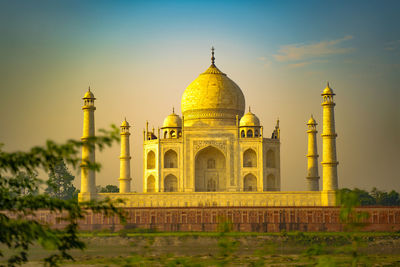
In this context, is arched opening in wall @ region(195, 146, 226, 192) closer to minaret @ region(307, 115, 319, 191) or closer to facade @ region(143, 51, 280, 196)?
facade @ region(143, 51, 280, 196)

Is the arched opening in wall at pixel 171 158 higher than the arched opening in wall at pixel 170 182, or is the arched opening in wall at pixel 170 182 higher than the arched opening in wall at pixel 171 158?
the arched opening in wall at pixel 171 158

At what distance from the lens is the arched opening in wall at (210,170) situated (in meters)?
40.4

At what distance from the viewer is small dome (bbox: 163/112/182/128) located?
41.3 metres

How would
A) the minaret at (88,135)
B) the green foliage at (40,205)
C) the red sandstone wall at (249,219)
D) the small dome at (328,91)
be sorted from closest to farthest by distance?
the green foliage at (40,205) → the red sandstone wall at (249,219) → the minaret at (88,135) → the small dome at (328,91)

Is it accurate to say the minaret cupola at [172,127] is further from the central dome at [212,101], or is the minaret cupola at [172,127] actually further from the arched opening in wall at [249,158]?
the arched opening in wall at [249,158]

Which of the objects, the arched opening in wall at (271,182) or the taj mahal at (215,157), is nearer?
the taj mahal at (215,157)

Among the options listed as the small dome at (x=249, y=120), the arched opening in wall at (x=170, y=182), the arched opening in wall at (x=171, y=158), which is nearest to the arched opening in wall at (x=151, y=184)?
the arched opening in wall at (x=170, y=182)

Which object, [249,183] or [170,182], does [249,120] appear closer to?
[249,183]

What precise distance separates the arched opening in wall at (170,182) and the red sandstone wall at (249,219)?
4325mm

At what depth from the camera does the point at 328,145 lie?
1448 inches

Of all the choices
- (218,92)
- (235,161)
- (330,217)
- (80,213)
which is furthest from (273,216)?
(80,213)

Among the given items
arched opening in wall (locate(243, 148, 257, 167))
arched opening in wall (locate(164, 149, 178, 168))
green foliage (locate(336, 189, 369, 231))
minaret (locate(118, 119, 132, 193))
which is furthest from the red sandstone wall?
green foliage (locate(336, 189, 369, 231))

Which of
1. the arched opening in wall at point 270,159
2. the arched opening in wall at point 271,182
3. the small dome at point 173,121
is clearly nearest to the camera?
the arched opening in wall at point 271,182

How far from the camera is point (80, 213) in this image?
7699 mm
